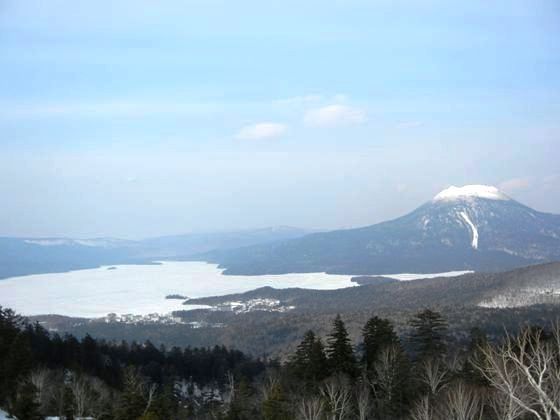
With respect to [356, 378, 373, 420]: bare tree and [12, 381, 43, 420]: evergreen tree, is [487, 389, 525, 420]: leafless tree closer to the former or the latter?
[356, 378, 373, 420]: bare tree

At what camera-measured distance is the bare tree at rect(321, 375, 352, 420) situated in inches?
998

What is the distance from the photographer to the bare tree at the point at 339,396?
25.3 meters

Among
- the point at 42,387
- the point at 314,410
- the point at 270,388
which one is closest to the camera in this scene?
the point at 314,410

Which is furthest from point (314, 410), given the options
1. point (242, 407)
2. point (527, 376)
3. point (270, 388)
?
point (527, 376)

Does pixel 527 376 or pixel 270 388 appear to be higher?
pixel 527 376

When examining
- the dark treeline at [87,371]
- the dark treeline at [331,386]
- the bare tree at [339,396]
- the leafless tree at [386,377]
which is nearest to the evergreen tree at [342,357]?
the dark treeline at [331,386]

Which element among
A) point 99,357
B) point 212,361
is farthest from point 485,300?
point 99,357

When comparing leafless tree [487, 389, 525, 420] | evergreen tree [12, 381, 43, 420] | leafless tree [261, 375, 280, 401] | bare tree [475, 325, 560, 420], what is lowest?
leafless tree [261, 375, 280, 401]

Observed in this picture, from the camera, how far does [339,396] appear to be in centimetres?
2653

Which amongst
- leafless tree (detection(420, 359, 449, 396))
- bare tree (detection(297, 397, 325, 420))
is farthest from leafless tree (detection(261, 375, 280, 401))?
leafless tree (detection(420, 359, 449, 396))

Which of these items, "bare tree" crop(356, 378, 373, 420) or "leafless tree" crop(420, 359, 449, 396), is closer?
"bare tree" crop(356, 378, 373, 420)

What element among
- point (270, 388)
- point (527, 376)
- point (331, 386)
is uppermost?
point (527, 376)

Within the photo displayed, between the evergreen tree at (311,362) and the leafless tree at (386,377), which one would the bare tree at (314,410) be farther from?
the evergreen tree at (311,362)

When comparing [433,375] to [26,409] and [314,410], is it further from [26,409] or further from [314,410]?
[26,409]
